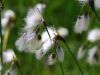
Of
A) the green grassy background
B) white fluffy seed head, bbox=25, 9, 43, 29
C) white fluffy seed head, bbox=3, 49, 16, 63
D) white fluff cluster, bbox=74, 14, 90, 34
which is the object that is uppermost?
white fluffy seed head, bbox=25, 9, 43, 29

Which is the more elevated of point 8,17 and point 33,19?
point 33,19

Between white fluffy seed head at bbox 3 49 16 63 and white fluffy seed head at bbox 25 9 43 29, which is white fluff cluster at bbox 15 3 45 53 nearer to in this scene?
white fluffy seed head at bbox 25 9 43 29

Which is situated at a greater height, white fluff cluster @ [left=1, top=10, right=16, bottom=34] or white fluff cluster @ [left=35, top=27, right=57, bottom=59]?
white fluff cluster @ [left=35, top=27, right=57, bottom=59]

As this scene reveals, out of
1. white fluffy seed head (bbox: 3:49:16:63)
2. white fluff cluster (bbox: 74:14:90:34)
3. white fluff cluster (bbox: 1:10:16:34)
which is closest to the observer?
white fluff cluster (bbox: 74:14:90:34)

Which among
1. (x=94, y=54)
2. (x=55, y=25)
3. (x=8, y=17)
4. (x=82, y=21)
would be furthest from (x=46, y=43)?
(x=55, y=25)

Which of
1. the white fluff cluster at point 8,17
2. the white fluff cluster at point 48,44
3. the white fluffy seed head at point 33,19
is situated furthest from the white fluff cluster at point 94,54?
the white fluff cluster at point 8,17

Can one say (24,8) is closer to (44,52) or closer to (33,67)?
(33,67)

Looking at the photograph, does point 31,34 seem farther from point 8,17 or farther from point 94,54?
point 8,17

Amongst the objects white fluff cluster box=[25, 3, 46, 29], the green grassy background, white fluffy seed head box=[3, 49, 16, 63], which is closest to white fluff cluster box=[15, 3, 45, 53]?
white fluff cluster box=[25, 3, 46, 29]
